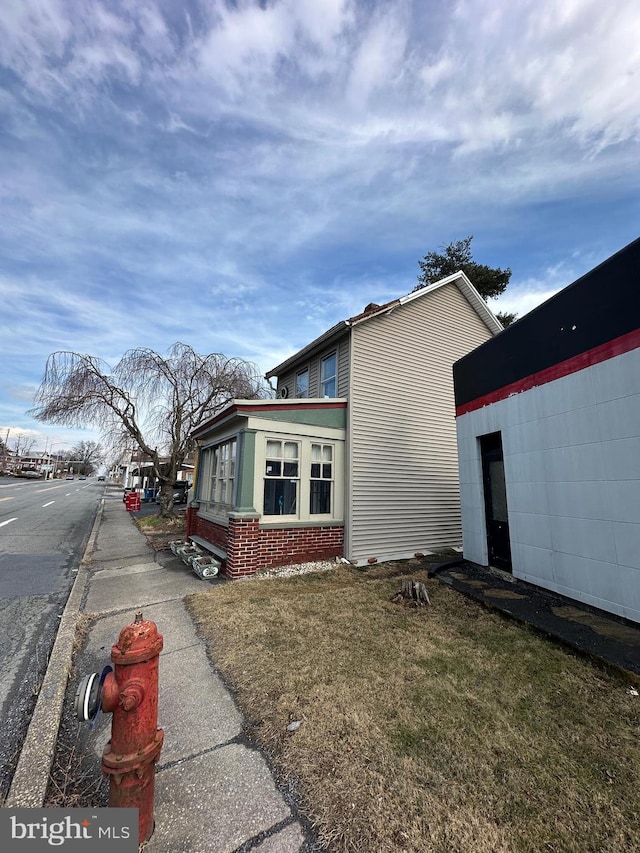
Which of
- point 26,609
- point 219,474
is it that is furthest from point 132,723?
point 219,474

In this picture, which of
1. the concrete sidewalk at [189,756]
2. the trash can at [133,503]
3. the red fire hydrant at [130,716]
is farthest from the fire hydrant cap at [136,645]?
the trash can at [133,503]

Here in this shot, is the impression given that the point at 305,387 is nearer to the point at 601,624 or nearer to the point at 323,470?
the point at 323,470

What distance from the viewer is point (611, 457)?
4941 mm

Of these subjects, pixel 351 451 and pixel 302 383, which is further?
pixel 302 383

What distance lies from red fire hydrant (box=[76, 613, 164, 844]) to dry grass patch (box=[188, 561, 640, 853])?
3.25 feet

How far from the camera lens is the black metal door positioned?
7.11 meters

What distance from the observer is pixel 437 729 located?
282 centimetres

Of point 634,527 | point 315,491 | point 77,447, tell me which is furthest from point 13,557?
point 77,447

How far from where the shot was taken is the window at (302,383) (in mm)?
11375

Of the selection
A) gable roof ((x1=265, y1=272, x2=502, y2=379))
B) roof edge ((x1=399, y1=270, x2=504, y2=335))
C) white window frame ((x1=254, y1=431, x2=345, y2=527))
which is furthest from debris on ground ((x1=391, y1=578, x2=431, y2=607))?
roof edge ((x1=399, y1=270, x2=504, y2=335))

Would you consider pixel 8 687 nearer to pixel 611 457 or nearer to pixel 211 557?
pixel 211 557

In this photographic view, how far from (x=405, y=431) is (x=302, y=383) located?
12.1ft

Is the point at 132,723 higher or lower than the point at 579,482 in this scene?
lower

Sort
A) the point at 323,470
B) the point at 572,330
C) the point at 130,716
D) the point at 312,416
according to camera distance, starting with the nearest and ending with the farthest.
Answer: the point at 130,716
the point at 572,330
the point at 312,416
the point at 323,470
